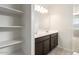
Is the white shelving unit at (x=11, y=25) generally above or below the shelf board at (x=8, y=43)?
above

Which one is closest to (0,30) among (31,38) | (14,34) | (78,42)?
(14,34)

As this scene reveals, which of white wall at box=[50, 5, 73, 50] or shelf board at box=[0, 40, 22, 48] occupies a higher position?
white wall at box=[50, 5, 73, 50]

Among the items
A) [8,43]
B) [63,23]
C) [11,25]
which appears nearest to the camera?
[8,43]

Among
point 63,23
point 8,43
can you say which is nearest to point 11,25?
point 8,43

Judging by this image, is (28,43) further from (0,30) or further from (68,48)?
(68,48)

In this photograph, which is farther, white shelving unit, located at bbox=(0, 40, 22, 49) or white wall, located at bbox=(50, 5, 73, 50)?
white wall, located at bbox=(50, 5, 73, 50)

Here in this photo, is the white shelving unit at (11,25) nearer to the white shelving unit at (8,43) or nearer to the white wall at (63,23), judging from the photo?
the white shelving unit at (8,43)

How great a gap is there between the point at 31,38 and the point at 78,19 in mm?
805

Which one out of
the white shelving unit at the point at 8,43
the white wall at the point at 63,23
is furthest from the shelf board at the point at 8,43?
the white wall at the point at 63,23

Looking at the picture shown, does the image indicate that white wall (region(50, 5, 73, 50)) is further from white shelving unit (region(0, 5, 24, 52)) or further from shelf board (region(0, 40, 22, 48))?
shelf board (region(0, 40, 22, 48))

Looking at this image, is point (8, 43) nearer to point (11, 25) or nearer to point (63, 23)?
point (11, 25)

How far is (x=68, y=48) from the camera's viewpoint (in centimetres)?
179

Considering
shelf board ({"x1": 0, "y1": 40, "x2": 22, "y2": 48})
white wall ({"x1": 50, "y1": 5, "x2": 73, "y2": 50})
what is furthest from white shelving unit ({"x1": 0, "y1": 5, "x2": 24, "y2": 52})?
white wall ({"x1": 50, "y1": 5, "x2": 73, "y2": 50})
